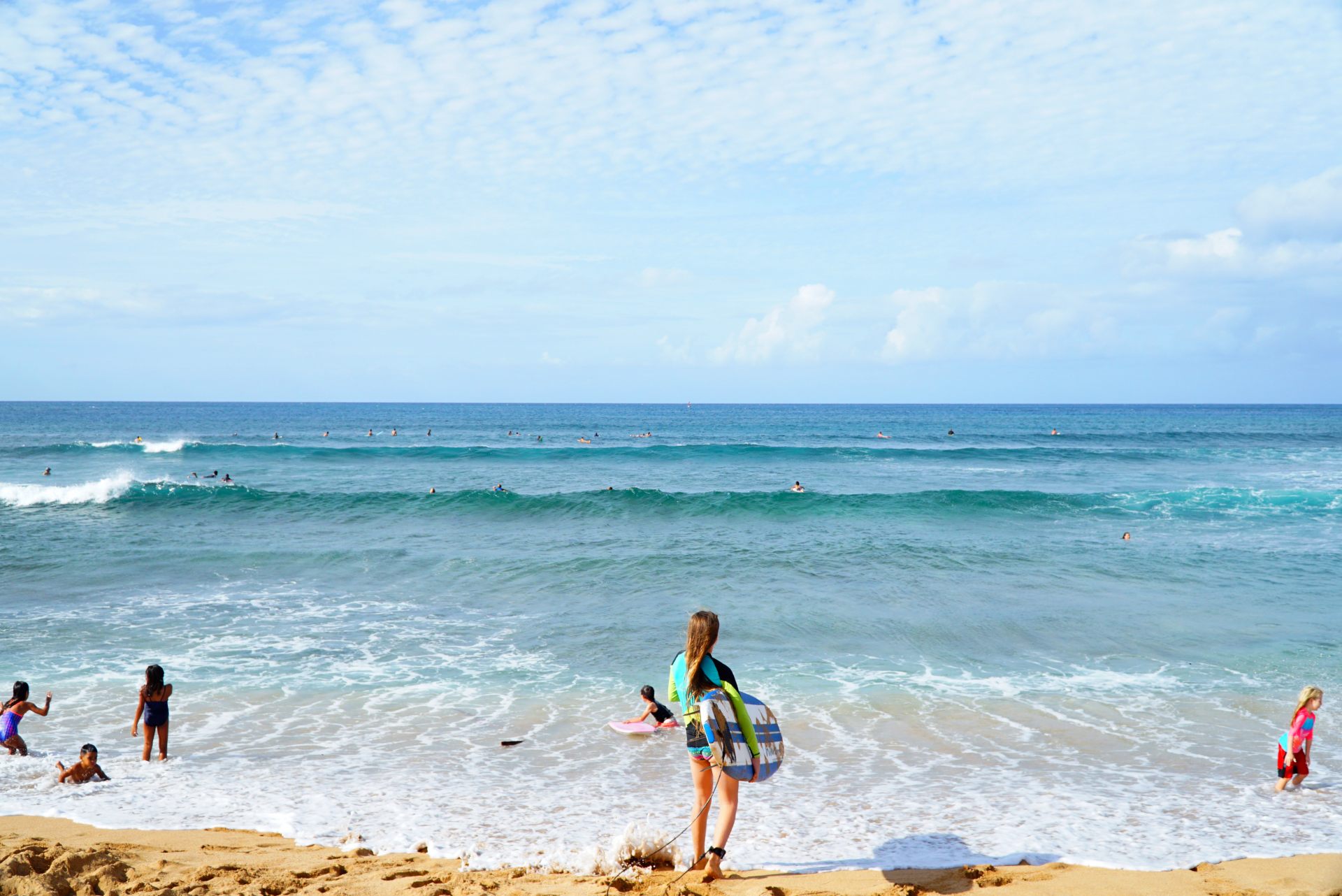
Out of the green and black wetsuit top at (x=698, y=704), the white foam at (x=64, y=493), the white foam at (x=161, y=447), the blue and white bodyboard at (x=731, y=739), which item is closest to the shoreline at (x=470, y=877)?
the blue and white bodyboard at (x=731, y=739)

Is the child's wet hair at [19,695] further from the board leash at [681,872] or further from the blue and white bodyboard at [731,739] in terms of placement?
the blue and white bodyboard at [731,739]

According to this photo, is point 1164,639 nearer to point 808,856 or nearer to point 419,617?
point 808,856

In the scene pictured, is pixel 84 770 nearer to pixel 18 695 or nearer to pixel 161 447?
pixel 18 695

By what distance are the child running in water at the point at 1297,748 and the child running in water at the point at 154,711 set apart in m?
10.3

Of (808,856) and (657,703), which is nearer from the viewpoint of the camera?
(808,856)

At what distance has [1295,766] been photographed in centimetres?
741

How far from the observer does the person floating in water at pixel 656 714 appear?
926 centimetres

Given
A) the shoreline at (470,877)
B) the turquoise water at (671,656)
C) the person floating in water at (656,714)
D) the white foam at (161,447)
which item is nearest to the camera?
the shoreline at (470,877)

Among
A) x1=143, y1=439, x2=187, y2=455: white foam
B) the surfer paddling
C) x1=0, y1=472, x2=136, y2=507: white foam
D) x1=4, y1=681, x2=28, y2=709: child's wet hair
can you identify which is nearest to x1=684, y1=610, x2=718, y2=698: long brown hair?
the surfer paddling

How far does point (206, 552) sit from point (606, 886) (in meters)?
17.2

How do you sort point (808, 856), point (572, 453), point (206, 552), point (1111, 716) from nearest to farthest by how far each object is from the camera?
1. point (808, 856)
2. point (1111, 716)
3. point (206, 552)
4. point (572, 453)

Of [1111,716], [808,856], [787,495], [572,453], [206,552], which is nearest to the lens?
[808,856]

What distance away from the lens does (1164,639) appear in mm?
12750

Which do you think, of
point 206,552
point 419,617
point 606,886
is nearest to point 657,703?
point 606,886
